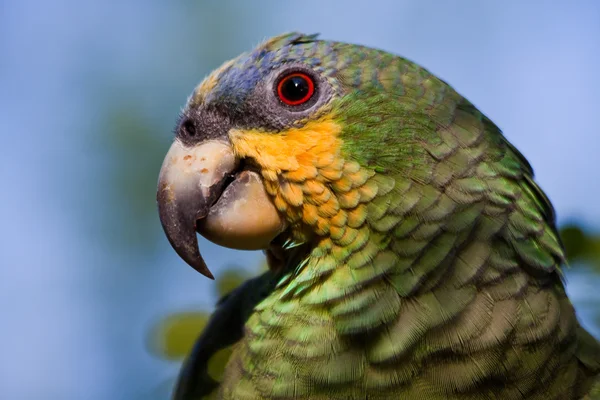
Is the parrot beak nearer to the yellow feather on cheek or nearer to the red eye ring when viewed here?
the yellow feather on cheek

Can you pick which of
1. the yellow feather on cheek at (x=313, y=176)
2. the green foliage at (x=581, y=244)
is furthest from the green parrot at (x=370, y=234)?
the green foliage at (x=581, y=244)

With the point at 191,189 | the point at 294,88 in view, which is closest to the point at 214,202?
the point at 191,189

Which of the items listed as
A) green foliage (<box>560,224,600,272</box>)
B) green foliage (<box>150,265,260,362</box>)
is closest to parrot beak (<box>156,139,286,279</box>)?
green foliage (<box>150,265,260,362</box>)

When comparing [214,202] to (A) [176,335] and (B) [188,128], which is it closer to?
(B) [188,128]

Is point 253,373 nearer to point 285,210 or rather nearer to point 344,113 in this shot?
point 285,210

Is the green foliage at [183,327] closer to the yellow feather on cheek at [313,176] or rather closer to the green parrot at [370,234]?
the green parrot at [370,234]

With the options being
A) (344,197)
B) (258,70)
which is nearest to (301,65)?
(258,70)
